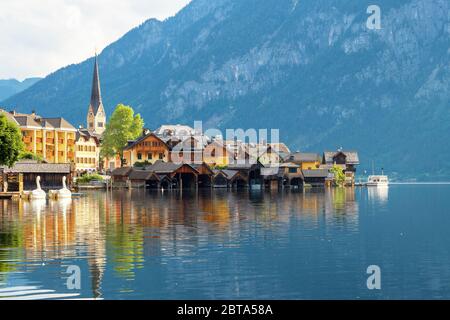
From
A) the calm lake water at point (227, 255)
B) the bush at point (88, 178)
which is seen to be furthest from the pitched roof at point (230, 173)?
the calm lake water at point (227, 255)

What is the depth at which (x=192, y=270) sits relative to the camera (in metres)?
42.1

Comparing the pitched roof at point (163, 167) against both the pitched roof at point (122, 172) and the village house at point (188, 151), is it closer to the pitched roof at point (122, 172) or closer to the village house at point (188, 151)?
the pitched roof at point (122, 172)

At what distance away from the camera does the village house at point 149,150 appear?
19088 cm

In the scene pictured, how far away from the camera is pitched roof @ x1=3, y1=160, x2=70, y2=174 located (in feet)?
461

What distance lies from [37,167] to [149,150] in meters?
49.2

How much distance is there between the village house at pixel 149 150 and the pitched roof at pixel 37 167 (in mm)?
42689

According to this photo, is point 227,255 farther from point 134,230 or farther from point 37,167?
point 37,167

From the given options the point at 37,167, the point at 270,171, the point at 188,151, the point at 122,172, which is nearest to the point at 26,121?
the point at 122,172

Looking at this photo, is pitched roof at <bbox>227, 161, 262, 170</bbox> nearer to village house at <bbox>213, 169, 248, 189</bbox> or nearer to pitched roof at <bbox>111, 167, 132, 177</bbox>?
village house at <bbox>213, 169, 248, 189</bbox>

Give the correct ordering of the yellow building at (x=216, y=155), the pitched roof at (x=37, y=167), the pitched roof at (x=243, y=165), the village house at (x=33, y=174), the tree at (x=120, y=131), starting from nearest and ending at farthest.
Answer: the village house at (x=33, y=174) → the pitched roof at (x=37, y=167) → the pitched roof at (x=243, y=165) → the yellow building at (x=216, y=155) → the tree at (x=120, y=131)

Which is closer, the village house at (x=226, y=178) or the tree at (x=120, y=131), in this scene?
the village house at (x=226, y=178)

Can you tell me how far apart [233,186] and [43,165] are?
5146 cm
